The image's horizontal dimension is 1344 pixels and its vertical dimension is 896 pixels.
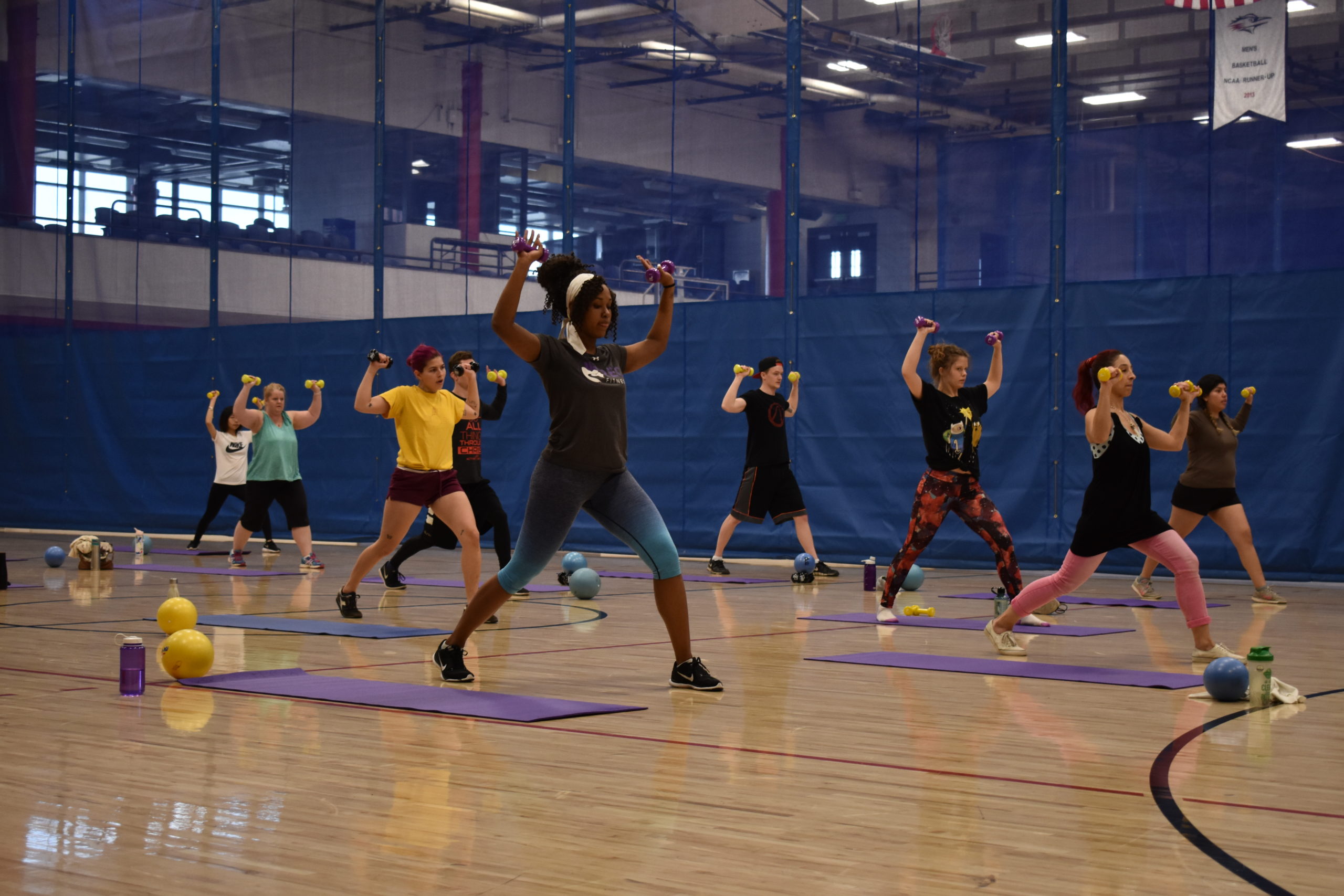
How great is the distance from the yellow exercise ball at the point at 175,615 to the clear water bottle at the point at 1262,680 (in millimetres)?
4526

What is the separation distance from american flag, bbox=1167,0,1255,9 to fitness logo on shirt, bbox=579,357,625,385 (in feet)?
26.9

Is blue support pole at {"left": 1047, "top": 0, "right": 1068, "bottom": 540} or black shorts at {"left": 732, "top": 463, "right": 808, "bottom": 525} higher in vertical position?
blue support pole at {"left": 1047, "top": 0, "right": 1068, "bottom": 540}

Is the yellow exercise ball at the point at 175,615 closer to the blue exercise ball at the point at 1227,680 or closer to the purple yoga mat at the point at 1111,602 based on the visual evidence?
the blue exercise ball at the point at 1227,680

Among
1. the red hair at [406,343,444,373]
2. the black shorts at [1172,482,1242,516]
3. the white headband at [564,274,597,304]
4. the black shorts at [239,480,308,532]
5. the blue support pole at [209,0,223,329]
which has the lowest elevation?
the black shorts at [239,480,308,532]

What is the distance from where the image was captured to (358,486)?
52.4 feet

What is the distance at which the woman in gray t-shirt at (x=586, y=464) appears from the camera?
532cm

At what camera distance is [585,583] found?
9.40 m

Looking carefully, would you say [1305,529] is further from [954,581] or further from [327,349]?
[327,349]

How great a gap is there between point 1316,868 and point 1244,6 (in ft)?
33.1

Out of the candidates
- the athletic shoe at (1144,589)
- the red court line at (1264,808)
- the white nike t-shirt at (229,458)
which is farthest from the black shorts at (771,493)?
the red court line at (1264,808)

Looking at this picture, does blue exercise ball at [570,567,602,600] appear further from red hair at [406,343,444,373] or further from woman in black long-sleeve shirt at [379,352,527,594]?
red hair at [406,343,444,373]

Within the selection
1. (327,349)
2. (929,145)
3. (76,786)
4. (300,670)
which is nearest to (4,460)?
(327,349)

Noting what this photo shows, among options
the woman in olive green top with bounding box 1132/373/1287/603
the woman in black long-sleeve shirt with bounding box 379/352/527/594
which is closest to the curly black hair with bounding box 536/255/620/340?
the woman in black long-sleeve shirt with bounding box 379/352/527/594

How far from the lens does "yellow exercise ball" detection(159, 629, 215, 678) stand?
17.8ft
